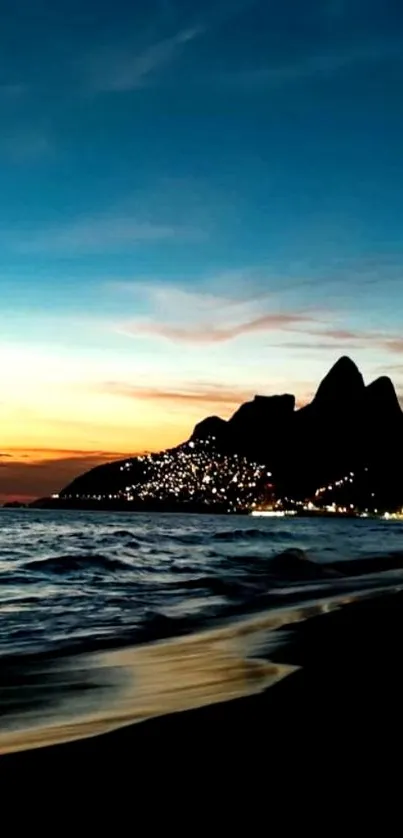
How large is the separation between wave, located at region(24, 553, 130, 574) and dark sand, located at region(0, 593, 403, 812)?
1772 centimetres

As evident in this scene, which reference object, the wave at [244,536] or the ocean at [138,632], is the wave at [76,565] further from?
the wave at [244,536]

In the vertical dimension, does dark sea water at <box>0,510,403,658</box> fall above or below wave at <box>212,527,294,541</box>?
above

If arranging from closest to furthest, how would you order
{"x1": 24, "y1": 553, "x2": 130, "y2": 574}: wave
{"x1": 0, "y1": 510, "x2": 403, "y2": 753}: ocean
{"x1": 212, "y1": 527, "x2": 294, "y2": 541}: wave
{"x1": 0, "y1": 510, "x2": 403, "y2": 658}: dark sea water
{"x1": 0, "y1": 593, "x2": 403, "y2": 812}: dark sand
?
{"x1": 0, "y1": 593, "x2": 403, "y2": 812}: dark sand, {"x1": 0, "y1": 510, "x2": 403, "y2": 753}: ocean, {"x1": 0, "y1": 510, "x2": 403, "y2": 658}: dark sea water, {"x1": 24, "y1": 553, "x2": 130, "y2": 574}: wave, {"x1": 212, "y1": 527, "x2": 294, "y2": 541}: wave

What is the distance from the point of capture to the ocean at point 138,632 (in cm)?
682

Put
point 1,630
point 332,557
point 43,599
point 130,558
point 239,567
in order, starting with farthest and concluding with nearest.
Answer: point 332,557 → point 130,558 → point 239,567 → point 43,599 → point 1,630

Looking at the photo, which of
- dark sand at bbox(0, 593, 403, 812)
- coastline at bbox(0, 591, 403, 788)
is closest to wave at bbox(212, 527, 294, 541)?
coastline at bbox(0, 591, 403, 788)

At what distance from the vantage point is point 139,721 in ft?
19.5

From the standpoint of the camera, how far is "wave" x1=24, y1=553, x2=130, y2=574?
79.2 ft

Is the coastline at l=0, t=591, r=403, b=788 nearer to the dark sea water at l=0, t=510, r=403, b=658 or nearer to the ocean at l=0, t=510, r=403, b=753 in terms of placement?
the ocean at l=0, t=510, r=403, b=753

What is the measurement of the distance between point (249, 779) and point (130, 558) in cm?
2671

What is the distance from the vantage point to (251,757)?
15.3 feet

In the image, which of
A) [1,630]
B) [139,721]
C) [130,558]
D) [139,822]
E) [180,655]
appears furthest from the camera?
[130,558]

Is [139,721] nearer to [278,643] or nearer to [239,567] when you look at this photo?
[278,643]

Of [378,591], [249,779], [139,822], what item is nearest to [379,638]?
[249,779]
